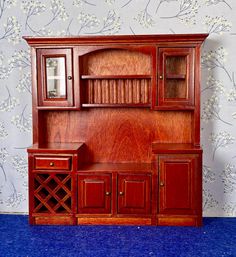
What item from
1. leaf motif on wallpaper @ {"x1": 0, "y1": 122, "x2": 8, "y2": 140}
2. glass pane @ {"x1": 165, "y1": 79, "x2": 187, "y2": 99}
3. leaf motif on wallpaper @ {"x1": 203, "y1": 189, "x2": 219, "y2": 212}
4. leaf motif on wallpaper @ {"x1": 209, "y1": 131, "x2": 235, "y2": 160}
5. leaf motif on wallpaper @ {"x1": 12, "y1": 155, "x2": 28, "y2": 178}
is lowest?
leaf motif on wallpaper @ {"x1": 203, "y1": 189, "x2": 219, "y2": 212}

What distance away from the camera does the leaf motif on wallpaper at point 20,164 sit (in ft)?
11.1

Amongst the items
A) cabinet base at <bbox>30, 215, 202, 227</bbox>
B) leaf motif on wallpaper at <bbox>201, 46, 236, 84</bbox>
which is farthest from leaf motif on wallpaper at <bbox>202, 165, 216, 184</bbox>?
leaf motif on wallpaper at <bbox>201, 46, 236, 84</bbox>

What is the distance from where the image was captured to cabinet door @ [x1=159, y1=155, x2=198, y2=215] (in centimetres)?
293

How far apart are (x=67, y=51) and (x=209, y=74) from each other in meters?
1.23

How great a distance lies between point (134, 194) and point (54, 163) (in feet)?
2.29

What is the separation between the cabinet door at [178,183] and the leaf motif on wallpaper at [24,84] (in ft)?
4.41

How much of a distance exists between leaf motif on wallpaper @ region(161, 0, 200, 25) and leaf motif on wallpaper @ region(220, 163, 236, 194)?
1308mm

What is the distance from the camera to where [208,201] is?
328 cm

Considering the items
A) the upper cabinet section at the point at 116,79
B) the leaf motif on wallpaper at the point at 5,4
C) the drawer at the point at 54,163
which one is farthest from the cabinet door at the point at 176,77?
the leaf motif on wallpaper at the point at 5,4

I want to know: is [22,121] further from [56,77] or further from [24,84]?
[56,77]

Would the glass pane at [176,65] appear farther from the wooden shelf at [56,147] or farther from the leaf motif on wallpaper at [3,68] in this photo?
the leaf motif on wallpaper at [3,68]

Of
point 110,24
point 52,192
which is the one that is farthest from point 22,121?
point 110,24

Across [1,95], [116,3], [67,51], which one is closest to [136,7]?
[116,3]

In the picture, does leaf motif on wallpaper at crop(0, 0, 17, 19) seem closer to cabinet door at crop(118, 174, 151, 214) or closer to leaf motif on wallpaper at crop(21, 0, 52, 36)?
leaf motif on wallpaper at crop(21, 0, 52, 36)
